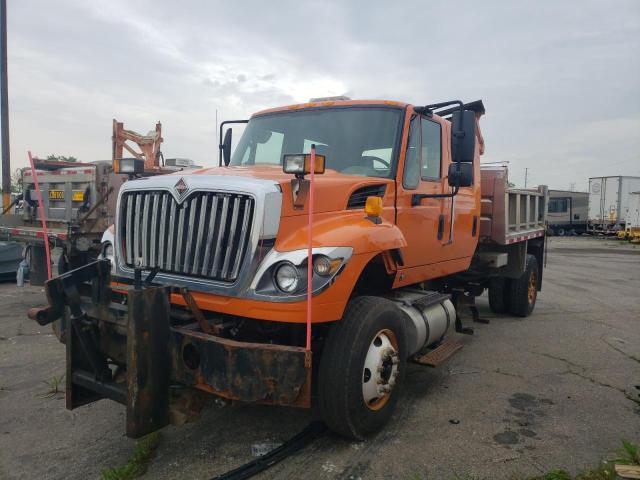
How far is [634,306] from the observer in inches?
369

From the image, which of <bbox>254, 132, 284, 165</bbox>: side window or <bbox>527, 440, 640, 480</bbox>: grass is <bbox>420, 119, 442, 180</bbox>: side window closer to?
<bbox>254, 132, 284, 165</bbox>: side window

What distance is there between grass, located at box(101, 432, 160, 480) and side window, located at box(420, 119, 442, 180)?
10.3ft

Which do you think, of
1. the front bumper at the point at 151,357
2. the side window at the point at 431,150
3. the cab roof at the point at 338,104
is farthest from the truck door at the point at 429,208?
the front bumper at the point at 151,357

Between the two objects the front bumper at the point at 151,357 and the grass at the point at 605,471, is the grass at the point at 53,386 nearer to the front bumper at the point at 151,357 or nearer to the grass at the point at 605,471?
the front bumper at the point at 151,357

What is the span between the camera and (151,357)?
9.99 ft

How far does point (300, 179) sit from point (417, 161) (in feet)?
5.25

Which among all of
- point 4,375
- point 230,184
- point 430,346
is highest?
point 230,184

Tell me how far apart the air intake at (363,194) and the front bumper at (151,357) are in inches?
54.0

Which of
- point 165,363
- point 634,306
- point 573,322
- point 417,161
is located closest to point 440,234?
point 417,161

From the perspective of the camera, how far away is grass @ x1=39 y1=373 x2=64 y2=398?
4609mm

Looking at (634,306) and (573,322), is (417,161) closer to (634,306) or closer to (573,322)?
(573,322)

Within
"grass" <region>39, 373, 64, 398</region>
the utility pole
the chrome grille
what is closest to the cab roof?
the chrome grille

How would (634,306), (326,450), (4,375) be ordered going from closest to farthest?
(326,450) → (4,375) → (634,306)

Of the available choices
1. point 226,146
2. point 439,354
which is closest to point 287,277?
point 439,354
